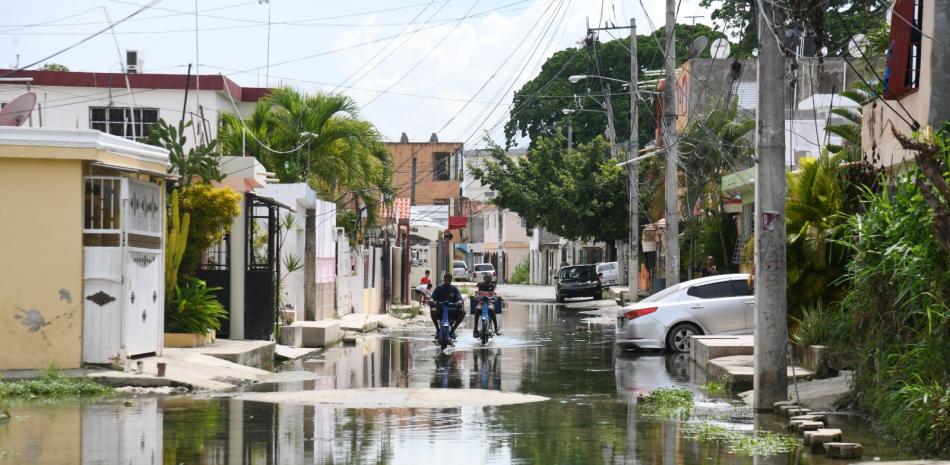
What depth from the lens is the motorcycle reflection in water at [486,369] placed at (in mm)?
19031

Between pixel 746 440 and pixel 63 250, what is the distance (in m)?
10.2

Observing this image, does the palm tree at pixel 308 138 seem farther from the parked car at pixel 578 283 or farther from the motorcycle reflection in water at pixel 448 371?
the parked car at pixel 578 283

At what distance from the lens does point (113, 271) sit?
701 inches

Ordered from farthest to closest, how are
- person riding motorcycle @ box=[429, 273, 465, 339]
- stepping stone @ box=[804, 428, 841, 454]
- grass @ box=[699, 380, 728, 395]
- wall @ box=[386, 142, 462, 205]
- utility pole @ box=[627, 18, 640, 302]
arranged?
wall @ box=[386, 142, 462, 205], utility pole @ box=[627, 18, 640, 302], person riding motorcycle @ box=[429, 273, 465, 339], grass @ box=[699, 380, 728, 395], stepping stone @ box=[804, 428, 841, 454]

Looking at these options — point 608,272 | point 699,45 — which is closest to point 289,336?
point 699,45

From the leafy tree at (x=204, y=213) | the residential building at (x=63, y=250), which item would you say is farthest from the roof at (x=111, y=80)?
the residential building at (x=63, y=250)

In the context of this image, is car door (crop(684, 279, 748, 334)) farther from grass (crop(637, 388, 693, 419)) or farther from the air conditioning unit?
the air conditioning unit

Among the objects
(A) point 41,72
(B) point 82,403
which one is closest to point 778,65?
(B) point 82,403

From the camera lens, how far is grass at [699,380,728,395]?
1792 centimetres

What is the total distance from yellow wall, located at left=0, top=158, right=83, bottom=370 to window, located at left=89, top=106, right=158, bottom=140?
21.9m

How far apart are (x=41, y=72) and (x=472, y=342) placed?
59.7ft

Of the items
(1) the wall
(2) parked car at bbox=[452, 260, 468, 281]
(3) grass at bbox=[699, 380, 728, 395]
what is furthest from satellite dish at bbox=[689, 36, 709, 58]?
(1) the wall

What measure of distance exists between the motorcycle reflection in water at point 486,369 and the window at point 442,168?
62202mm

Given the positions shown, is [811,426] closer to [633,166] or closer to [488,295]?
[488,295]
